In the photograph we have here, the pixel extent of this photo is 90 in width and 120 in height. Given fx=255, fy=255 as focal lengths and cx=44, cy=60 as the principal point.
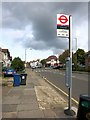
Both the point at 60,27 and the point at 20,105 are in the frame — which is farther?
the point at 20,105

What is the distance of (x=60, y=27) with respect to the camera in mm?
8781

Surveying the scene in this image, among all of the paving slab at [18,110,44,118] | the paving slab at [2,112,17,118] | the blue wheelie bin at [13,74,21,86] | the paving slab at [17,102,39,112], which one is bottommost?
the paving slab at [2,112,17,118]

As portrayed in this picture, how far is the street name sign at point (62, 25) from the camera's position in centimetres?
874

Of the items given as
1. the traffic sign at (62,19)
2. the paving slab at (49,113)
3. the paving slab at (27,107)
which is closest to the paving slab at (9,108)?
the paving slab at (27,107)

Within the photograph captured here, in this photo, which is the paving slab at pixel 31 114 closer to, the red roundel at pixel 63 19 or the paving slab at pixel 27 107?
the paving slab at pixel 27 107

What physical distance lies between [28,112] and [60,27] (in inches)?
121

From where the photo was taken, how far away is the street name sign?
874cm

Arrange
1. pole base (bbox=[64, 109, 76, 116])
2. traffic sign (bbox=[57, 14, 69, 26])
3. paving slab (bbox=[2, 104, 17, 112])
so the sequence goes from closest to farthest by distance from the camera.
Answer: pole base (bbox=[64, 109, 76, 116]) < traffic sign (bbox=[57, 14, 69, 26]) < paving slab (bbox=[2, 104, 17, 112])

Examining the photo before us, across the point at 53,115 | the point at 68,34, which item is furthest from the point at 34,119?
the point at 68,34

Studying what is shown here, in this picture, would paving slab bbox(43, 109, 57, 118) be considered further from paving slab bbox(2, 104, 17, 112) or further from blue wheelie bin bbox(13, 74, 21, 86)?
blue wheelie bin bbox(13, 74, 21, 86)

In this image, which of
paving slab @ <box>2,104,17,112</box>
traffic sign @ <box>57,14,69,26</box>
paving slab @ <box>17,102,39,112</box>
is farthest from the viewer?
paving slab @ <box>17,102,39,112</box>

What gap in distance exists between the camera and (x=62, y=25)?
8836 mm

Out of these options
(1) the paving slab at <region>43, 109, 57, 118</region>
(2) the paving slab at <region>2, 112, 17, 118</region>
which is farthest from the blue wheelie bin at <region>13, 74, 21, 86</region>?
(2) the paving slab at <region>2, 112, 17, 118</region>

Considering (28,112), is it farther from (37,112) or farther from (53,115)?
(53,115)
